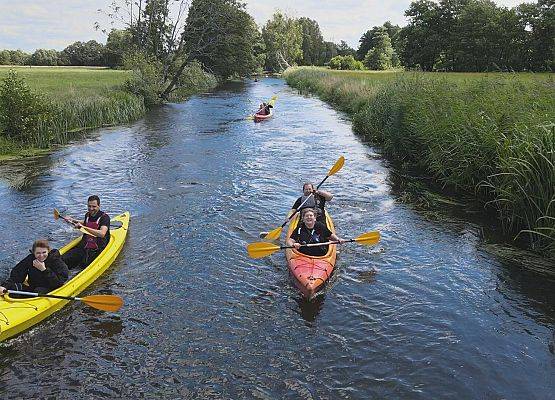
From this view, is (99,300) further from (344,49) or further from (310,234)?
(344,49)

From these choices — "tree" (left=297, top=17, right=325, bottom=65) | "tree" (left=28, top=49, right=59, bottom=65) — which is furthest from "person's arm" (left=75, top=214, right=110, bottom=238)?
"tree" (left=297, top=17, right=325, bottom=65)

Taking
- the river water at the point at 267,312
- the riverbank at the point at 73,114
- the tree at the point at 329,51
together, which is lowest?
the river water at the point at 267,312

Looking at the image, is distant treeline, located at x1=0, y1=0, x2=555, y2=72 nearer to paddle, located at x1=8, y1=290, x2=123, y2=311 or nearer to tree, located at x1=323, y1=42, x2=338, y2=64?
paddle, located at x1=8, y1=290, x2=123, y2=311

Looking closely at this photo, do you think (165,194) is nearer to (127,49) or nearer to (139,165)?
(139,165)

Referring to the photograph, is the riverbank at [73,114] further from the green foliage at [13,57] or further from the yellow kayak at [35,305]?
the green foliage at [13,57]

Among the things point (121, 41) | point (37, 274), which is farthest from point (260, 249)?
point (121, 41)

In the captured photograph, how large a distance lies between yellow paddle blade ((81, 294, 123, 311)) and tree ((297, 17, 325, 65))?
92419 mm

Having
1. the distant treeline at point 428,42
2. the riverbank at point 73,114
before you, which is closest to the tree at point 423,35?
the distant treeline at point 428,42

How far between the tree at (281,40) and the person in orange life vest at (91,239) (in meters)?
77.8

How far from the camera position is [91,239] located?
7.63 metres

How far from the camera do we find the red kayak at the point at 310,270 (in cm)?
648

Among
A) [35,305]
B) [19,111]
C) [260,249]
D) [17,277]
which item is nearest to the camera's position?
[35,305]

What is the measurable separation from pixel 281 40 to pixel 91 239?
7891 centimetres

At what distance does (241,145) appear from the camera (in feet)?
58.4
